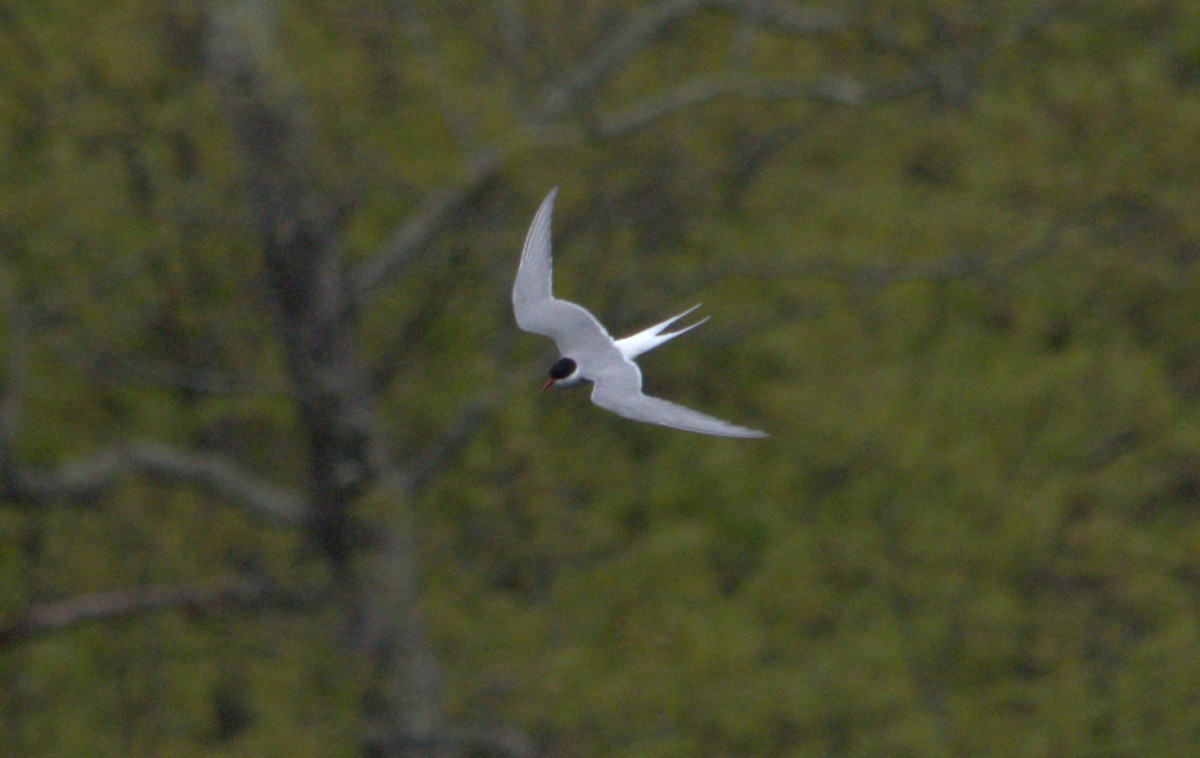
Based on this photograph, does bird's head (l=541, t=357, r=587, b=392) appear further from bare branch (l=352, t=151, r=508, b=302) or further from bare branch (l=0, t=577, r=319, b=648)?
bare branch (l=0, t=577, r=319, b=648)

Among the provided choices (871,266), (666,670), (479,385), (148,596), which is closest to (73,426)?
(148,596)

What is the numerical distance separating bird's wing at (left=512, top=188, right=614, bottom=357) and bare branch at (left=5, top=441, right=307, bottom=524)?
5.24 metres

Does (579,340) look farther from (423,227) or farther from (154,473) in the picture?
(154,473)

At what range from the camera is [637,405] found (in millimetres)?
6500

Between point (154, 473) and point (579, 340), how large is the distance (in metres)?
5.93

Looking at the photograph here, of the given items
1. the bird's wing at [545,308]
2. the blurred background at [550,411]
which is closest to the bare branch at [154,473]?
the blurred background at [550,411]

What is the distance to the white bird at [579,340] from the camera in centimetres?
665

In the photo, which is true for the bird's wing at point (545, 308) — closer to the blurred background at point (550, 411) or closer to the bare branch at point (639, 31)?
the blurred background at point (550, 411)

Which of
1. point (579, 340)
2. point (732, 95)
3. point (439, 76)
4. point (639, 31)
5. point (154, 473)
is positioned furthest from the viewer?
point (732, 95)

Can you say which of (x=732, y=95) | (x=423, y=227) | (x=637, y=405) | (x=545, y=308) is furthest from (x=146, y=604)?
(x=637, y=405)

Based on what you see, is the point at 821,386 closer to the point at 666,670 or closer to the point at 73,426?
the point at 666,670

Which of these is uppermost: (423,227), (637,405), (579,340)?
(423,227)

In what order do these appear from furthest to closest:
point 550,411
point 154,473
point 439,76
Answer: point 550,411
point 154,473
point 439,76

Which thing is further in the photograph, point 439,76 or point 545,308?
point 439,76
